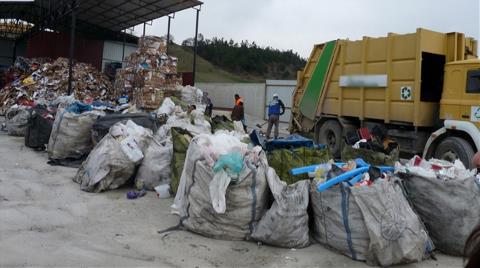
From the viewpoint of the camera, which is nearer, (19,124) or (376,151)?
(376,151)

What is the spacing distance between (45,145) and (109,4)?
539 inches

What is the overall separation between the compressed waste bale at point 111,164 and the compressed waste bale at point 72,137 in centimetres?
153

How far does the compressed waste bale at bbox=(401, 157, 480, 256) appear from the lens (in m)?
4.10

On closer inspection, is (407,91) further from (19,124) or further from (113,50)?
(113,50)

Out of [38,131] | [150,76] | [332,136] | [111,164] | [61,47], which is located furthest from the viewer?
[61,47]

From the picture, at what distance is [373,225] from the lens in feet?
12.3

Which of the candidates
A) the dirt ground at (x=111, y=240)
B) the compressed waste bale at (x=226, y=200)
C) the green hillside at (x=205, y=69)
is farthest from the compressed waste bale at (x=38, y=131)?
the green hillside at (x=205, y=69)

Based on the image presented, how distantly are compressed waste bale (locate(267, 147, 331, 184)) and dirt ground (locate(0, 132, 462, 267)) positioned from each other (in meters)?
1.14

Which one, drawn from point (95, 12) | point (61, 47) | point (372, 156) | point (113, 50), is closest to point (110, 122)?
point (372, 156)

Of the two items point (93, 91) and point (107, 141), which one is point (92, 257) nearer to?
point (107, 141)

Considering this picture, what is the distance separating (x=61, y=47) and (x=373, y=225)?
24880 mm

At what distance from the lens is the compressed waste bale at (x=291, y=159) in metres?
5.14

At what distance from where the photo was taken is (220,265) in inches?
145

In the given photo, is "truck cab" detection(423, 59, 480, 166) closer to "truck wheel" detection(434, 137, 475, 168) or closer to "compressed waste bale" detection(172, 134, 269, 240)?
"truck wheel" detection(434, 137, 475, 168)
